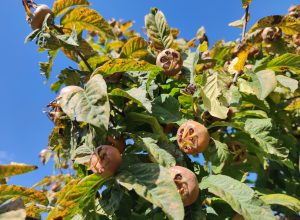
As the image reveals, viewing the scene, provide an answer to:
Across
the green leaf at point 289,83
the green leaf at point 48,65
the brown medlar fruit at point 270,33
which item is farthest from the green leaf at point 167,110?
the brown medlar fruit at point 270,33

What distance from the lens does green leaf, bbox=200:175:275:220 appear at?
1.37m

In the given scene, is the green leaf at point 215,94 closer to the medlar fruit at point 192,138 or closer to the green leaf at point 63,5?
the medlar fruit at point 192,138

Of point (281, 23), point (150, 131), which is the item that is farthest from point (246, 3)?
point (150, 131)

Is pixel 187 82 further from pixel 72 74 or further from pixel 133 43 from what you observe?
pixel 72 74

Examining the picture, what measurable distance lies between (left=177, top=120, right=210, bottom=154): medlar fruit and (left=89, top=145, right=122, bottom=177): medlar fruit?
306 mm

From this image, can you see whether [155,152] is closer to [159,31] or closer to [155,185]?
[155,185]

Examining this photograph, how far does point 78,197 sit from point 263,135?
926 millimetres

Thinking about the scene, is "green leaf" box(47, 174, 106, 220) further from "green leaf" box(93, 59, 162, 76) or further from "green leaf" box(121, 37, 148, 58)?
"green leaf" box(121, 37, 148, 58)

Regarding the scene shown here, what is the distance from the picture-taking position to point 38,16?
1.79 metres

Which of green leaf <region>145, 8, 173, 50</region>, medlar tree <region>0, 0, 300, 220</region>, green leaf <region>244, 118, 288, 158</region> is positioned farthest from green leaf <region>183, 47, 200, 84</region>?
green leaf <region>244, 118, 288, 158</region>

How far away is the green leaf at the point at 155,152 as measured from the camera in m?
1.46

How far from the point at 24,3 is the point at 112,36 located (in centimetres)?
49

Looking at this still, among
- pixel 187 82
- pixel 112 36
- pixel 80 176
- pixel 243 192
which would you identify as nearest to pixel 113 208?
pixel 80 176

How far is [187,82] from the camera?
80.7 inches
